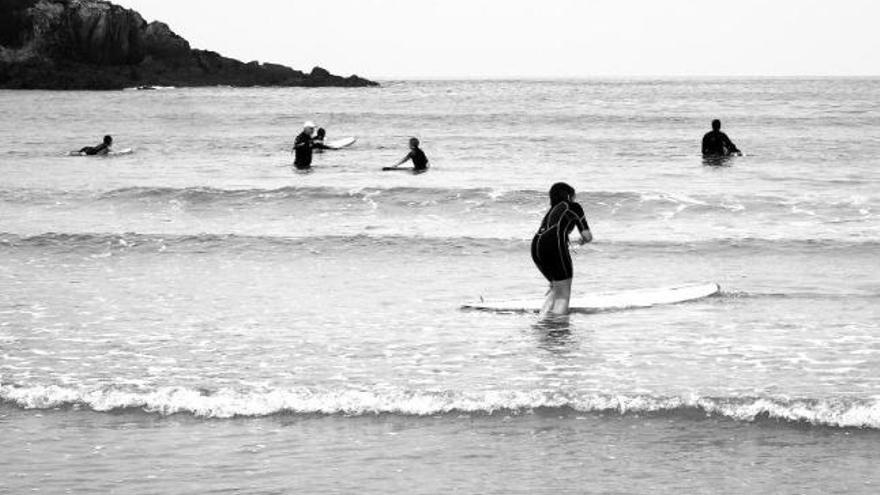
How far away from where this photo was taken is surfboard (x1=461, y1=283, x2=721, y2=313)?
47.1ft

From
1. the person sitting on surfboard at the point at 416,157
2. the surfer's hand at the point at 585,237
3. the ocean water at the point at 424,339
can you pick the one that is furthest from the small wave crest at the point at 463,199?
the surfer's hand at the point at 585,237

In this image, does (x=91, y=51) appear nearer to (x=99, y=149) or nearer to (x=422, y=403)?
(x=99, y=149)

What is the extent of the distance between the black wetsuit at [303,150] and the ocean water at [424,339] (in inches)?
70.2

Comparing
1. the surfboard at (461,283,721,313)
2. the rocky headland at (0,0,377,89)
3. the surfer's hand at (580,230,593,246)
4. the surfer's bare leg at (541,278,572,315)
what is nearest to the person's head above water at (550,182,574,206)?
the surfer's hand at (580,230,593,246)

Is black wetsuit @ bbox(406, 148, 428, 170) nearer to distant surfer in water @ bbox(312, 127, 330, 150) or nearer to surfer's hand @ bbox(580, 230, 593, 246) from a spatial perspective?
distant surfer in water @ bbox(312, 127, 330, 150)

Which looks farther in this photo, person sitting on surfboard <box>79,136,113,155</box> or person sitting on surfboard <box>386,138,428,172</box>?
person sitting on surfboard <box>79,136,113,155</box>

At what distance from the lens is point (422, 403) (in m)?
9.84

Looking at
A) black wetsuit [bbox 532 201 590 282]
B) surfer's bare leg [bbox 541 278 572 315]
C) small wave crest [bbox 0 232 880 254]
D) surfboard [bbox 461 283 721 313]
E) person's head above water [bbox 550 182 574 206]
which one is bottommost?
small wave crest [bbox 0 232 880 254]

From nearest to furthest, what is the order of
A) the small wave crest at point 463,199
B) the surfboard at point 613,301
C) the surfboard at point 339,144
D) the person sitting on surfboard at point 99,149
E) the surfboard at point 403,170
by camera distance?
1. the surfboard at point 613,301
2. the small wave crest at point 463,199
3. the surfboard at point 403,170
4. the person sitting on surfboard at point 99,149
5. the surfboard at point 339,144

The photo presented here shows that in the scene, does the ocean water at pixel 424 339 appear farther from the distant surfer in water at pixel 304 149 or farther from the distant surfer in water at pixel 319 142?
the distant surfer in water at pixel 319 142

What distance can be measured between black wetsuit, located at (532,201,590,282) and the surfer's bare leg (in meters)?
0.19

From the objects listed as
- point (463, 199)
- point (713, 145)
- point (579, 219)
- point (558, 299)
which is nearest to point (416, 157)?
point (463, 199)

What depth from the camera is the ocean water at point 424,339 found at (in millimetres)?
8477

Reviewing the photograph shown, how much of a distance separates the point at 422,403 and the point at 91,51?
138969 millimetres
